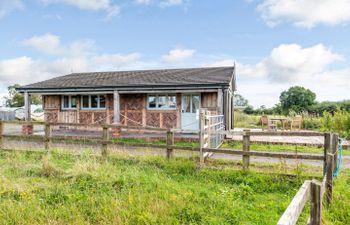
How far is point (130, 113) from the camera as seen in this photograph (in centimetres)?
1591

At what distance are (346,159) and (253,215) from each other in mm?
6791

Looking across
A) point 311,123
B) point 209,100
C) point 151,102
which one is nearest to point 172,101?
point 151,102

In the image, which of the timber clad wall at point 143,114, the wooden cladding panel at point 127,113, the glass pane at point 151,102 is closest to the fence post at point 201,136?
the wooden cladding panel at point 127,113

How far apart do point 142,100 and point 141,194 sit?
11.4 metres

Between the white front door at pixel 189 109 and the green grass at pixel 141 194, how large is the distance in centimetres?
782

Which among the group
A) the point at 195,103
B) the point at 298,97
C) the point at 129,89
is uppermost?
the point at 298,97

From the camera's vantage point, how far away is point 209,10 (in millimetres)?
16438

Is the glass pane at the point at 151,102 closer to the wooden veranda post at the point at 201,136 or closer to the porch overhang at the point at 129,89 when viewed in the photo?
the porch overhang at the point at 129,89

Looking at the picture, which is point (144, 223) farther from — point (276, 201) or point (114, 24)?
point (114, 24)

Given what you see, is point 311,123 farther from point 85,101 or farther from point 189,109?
point 85,101

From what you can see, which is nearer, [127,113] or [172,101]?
[172,101]

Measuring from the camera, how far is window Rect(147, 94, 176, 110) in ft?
50.4

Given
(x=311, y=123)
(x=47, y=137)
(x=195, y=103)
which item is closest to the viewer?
(x=47, y=137)

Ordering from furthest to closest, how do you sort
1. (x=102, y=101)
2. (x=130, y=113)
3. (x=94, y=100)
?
(x=94, y=100)
(x=102, y=101)
(x=130, y=113)
